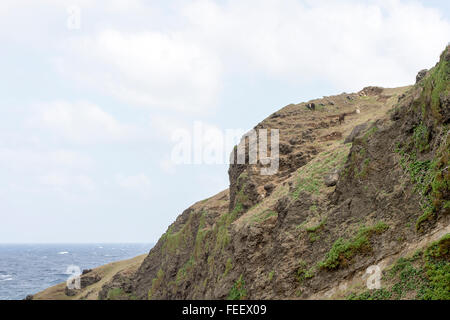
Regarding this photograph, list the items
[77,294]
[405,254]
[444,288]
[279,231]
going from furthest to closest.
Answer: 1. [77,294]
2. [279,231]
3. [405,254]
4. [444,288]

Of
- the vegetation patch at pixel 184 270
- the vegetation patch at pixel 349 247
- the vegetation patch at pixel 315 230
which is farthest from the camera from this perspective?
the vegetation patch at pixel 184 270

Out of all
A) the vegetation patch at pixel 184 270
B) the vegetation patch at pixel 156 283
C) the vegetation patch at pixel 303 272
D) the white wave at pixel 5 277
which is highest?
the vegetation patch at pixel 303 272

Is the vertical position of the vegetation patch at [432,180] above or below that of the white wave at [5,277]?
above

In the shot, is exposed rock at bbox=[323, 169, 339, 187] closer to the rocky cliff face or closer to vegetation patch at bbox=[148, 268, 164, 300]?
the rocky cliff face

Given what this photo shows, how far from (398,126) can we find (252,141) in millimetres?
14096

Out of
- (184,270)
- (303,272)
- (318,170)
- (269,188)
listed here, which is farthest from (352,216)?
(184,270)

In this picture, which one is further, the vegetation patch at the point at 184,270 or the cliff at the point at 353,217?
the vegetation patch at the point at 184,270

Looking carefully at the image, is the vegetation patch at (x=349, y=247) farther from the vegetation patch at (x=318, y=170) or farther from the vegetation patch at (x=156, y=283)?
the vegetation patch at (x=156, y=283)

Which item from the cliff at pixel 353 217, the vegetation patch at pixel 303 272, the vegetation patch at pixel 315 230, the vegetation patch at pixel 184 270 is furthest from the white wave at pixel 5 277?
the vegetation patch at pixel 315 230

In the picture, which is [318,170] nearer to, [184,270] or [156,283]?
[184,270]

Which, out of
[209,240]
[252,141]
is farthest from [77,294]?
[252,141]

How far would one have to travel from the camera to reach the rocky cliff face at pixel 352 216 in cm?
1131

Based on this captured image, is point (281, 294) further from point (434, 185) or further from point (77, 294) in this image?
point (77, 294)
